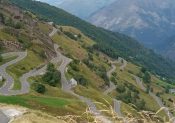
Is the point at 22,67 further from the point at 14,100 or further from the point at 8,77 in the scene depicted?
the point at 14,100

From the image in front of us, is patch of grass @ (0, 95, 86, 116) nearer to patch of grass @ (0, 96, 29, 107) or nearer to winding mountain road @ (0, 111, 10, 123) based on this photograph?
patch of grass @ (0, 96, 29, 107)

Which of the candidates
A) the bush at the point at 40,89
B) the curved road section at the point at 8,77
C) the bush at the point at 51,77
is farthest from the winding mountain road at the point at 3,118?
the bush at the point at 51,77

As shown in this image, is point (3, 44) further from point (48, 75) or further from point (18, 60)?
point (48, 75)

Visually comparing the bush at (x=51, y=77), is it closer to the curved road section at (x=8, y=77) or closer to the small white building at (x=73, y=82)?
the small white building at (x=73, y=82)

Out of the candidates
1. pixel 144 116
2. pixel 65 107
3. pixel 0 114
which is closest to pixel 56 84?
pixel 65 107

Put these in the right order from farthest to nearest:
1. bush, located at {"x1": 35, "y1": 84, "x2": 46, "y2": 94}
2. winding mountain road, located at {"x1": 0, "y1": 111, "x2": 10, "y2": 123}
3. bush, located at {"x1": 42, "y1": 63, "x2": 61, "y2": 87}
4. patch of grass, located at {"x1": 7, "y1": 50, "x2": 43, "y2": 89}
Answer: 1. bush, located at {"x1": 42, "y1": 63, "x2": 61, "y2": 87}
2. patch of grass, located at {"x1": 7, "y1": 50, "x2": 43, "y2": 89}
3. bush, located at {"x1": 35, "y1": 84, "x2": 46, "y2": 94}
4. winding mountain road, located at {"x1": 0, "y1": 111, "x2": 10, "y2": 123}

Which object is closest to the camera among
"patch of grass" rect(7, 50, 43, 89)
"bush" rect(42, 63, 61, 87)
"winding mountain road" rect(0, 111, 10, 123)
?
"winding mountain road" rect(0, 111, 10, 123)

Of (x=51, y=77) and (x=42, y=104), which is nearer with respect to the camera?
(x=42, y=104)

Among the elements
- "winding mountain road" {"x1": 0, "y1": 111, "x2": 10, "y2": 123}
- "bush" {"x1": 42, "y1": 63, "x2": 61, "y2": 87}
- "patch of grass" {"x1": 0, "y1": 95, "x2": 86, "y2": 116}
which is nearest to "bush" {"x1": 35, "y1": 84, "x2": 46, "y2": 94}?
"bush" {"x1": 42, "y1": 63, "x2": 61, "y2": 87}

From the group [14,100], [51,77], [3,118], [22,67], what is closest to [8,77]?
[51,77]

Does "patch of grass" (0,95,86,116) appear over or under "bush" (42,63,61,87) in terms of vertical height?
over

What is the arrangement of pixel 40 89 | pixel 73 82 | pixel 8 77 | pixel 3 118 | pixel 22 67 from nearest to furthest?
1. pixel 3 118
2. pixel 40 89
3. pixel 8 77
4. pixel 22 67
5. pixel 73 82

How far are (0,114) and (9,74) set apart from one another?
104 metres

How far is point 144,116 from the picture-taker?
1213 centimetres
